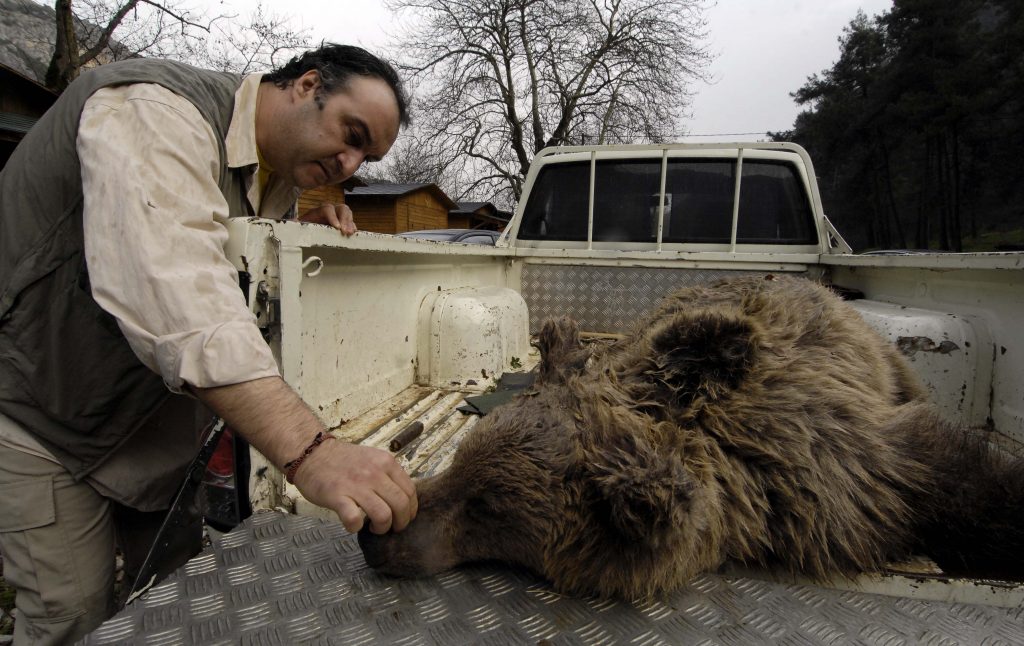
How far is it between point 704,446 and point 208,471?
71.5 inches

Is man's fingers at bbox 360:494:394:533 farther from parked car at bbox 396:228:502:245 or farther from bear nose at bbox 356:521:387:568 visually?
parked car at bbox 396:228:502:245

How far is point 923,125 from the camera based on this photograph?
33344mm

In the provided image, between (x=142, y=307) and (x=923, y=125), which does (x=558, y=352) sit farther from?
(x=923, y=125)

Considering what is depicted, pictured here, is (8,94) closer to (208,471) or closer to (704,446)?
(208,471)

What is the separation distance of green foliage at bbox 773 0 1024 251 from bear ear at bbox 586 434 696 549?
3771 cm

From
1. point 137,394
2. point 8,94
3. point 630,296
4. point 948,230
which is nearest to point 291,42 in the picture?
point 8,94

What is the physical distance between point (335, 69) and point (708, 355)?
5.93 ft

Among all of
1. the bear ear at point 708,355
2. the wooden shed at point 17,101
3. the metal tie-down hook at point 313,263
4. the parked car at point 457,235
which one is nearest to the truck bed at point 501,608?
the bear ear at point 708,355

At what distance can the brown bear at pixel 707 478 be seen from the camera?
5.35ft

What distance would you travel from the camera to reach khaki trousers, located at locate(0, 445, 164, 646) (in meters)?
Answer: 2.06

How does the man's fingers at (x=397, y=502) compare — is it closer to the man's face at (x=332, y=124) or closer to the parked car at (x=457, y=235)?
the man's face at (x=332, y=124)

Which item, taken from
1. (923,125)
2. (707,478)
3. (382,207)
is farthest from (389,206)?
(923,125)

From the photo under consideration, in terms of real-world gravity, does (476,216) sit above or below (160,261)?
above

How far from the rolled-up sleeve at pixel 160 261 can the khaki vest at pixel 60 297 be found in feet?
1.26
